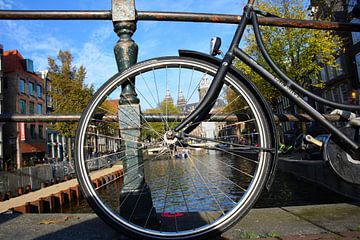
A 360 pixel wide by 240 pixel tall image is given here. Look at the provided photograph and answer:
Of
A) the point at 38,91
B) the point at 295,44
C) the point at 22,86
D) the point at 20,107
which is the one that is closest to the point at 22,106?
the point at 20,107

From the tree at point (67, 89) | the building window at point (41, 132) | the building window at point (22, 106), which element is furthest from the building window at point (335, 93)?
the building window at point (41, 132)

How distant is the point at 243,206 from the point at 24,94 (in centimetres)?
4090

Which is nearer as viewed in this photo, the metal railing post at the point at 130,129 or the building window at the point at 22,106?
the metal railing post at the point at 130,129

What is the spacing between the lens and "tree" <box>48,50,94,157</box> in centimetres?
2338

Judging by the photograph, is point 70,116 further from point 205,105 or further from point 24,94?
point 24,94

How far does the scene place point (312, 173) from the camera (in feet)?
34.8

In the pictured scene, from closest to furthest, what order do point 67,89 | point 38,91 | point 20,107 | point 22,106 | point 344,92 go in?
point 67,89
point 344,92
point 20,107
point 22,106
point 38,91

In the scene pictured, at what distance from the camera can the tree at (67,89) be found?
76.7 ft

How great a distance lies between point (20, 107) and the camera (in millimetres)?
35750

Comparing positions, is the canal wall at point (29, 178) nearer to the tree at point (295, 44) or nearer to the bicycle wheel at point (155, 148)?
the bicycle wheel at point (155, 148)

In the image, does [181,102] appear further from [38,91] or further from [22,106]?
[38,91]

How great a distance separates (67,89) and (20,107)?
52.3ft

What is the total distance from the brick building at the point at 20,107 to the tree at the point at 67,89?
10250mm

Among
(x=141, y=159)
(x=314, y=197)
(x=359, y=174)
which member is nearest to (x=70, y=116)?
(x=141, y=159)
